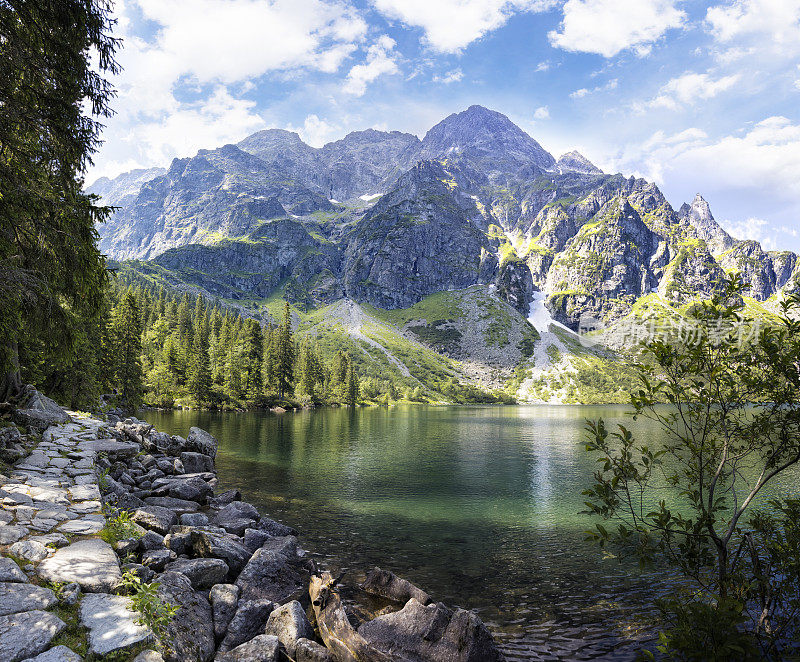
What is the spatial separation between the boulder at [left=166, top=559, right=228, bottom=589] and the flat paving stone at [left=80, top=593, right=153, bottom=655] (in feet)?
13.0

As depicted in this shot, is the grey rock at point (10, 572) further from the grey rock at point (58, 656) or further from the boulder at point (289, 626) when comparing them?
the boulder at point (289, 626)

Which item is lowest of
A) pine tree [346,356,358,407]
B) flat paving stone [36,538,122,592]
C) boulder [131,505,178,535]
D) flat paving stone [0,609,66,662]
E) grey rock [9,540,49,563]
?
pine tree [346,356,358,407]

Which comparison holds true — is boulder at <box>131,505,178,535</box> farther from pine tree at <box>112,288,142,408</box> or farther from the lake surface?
pine tree at <box>112,288,142,408</box>

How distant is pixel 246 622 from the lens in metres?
11.2

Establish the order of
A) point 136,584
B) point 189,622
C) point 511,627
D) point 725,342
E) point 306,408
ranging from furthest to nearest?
1. point 306,408
2. point 511,627
3. point 189,622
4. point 136,584
5. point 725,342

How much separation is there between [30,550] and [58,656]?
13.4 feet

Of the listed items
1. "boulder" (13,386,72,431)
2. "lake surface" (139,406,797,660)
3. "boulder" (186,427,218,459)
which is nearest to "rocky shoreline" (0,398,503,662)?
"boulder" (13,386,72,431)

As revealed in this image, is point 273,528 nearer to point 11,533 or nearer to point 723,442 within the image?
point 11,533

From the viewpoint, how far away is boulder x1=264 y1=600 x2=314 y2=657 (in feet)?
35.0

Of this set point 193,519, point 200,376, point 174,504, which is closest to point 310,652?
point 193,519

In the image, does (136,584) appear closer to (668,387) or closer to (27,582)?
(27,582)

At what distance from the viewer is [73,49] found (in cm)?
1313

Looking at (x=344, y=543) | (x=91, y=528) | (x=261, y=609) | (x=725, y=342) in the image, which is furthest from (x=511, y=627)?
(x=91, y=528)

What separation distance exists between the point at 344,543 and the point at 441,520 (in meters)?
8.14
